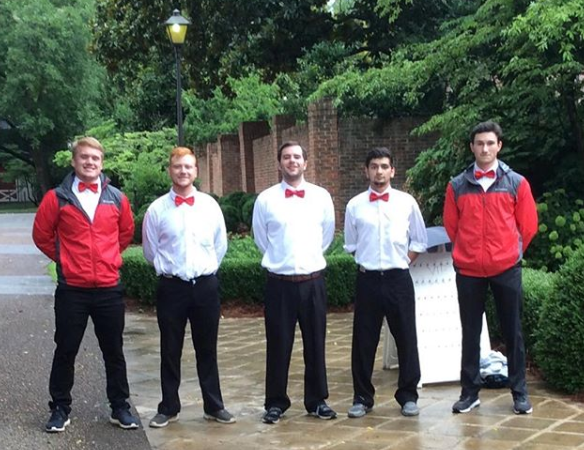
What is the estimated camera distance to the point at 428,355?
683cm

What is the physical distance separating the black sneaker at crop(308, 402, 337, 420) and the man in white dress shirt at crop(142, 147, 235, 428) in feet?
2.01

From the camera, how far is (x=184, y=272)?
19.0 ft

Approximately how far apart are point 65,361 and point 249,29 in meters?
12.9

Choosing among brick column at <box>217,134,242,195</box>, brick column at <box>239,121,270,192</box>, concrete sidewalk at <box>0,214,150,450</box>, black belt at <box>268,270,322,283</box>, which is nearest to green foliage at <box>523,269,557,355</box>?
black belt at <box>268,270,322,283</box>

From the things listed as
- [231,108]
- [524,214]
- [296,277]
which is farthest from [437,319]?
[231,108]

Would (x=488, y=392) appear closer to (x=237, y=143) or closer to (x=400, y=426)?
(x=400, y=426)

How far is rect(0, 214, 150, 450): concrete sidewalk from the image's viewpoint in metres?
5.64

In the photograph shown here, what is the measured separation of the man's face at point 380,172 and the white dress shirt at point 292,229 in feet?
1.21

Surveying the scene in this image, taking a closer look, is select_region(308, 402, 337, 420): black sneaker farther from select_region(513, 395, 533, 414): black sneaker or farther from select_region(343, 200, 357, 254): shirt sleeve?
Answer: select_region(513, 395, 533, 414): black sneaker

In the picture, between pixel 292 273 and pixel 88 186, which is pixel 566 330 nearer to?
pixel 292 273

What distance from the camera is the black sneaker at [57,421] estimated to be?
577 centimetres

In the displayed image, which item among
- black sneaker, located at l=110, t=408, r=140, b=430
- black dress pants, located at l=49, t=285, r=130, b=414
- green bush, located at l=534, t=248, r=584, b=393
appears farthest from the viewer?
green bush, located at l=534, t=248, r=584, b=393

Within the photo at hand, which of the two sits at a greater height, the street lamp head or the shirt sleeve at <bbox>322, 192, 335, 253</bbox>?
the street lamp head

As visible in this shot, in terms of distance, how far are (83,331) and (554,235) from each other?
5268mm
